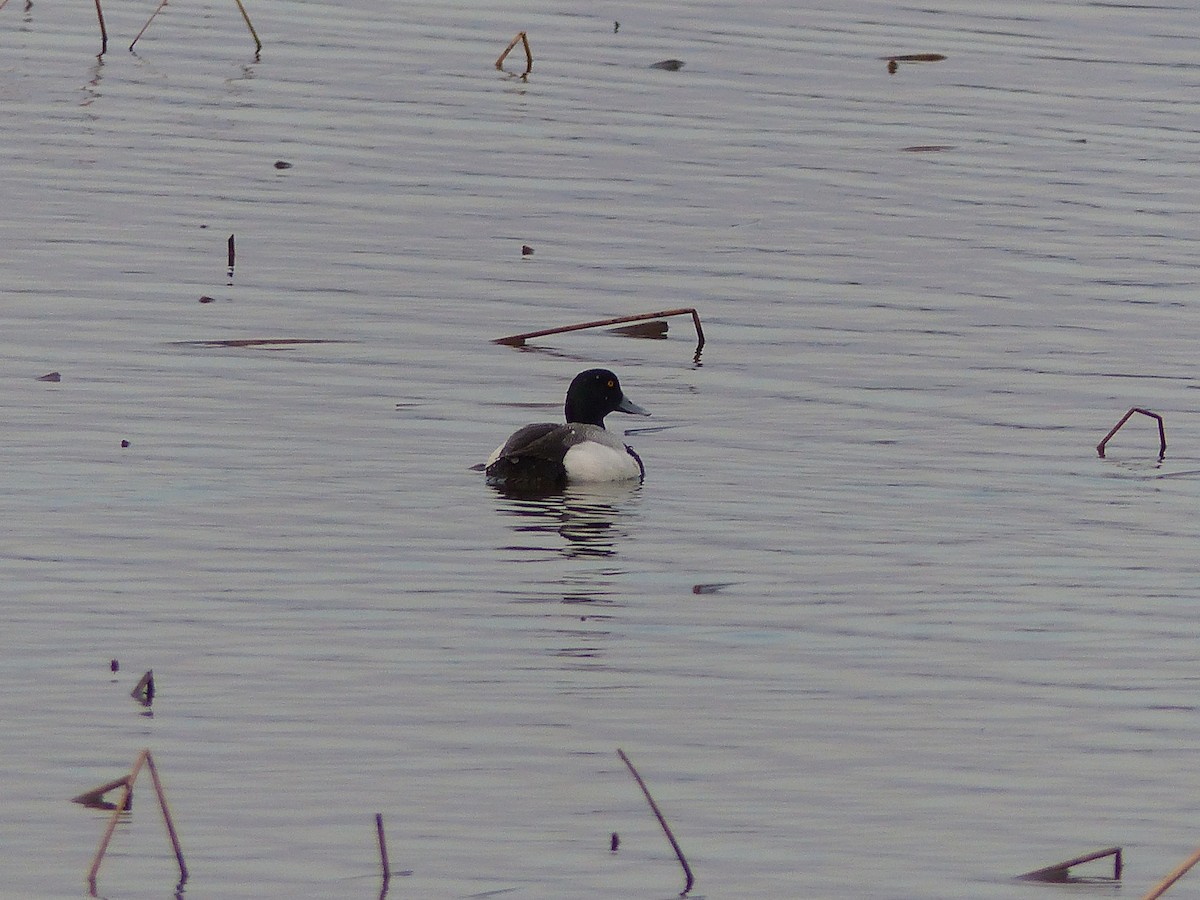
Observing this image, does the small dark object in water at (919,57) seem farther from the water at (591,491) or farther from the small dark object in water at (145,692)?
the small dark object in water at (145,692)

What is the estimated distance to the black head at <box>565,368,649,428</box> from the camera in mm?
14492

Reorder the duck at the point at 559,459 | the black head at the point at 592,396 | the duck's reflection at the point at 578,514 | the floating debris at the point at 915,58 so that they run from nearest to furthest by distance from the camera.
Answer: the duck's reflection at the point at 578,514, the duck at the point at 559,459, the black head at the point at 592,396, the floating debris at the point at 915,58

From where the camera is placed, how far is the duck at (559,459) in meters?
13.1

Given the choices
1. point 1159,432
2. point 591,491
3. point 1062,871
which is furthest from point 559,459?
point 1062,871

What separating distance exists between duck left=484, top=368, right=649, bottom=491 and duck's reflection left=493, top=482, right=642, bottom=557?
58 millimetres

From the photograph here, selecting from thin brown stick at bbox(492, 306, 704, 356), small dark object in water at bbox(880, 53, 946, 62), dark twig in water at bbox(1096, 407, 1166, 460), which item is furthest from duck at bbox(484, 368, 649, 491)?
small dark object in water at bbox(880, 53, 946, 62)

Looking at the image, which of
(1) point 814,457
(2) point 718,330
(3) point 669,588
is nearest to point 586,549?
(3) point 669,588

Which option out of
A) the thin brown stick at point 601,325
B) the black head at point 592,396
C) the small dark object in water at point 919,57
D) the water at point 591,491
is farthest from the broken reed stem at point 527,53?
the black head at point 592,396

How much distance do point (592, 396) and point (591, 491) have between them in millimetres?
1292

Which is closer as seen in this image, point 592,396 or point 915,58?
point 592,396

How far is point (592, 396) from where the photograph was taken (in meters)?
14.6

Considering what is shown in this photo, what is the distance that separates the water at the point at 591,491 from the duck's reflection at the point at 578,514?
5 cm

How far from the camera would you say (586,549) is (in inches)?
471

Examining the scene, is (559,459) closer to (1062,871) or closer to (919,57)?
(1062,871)
